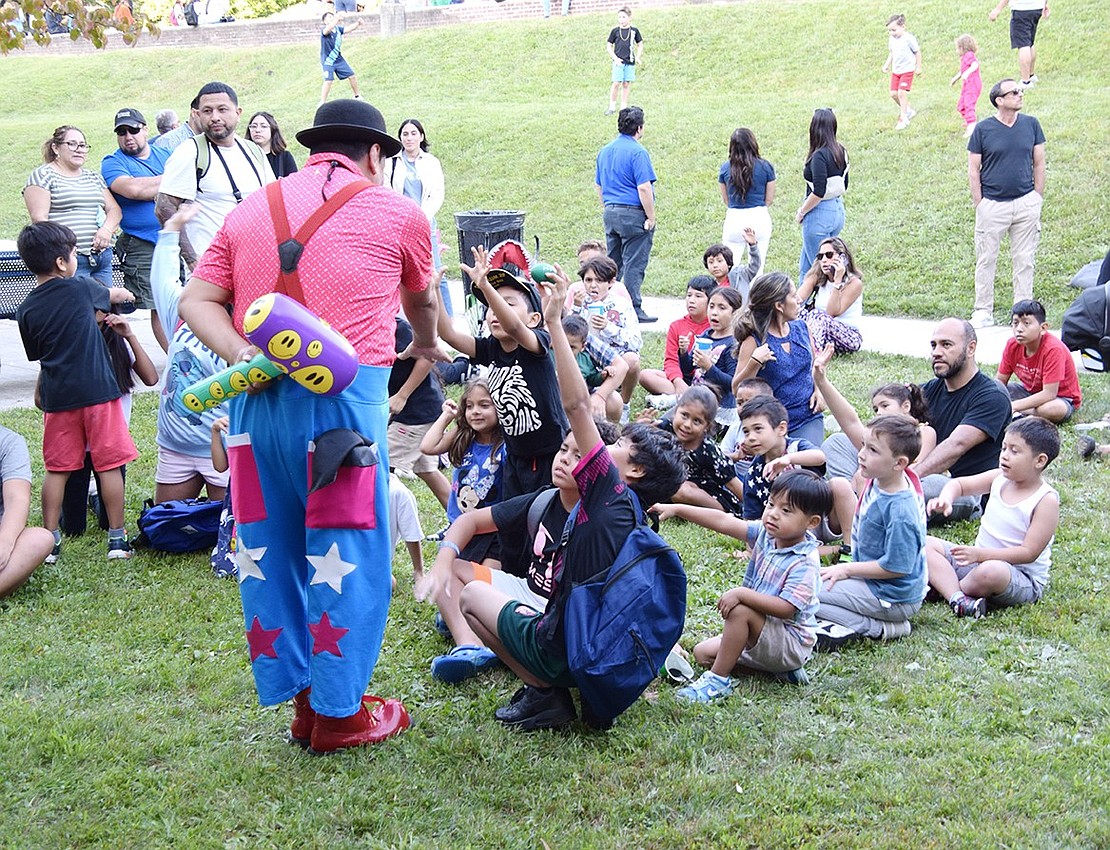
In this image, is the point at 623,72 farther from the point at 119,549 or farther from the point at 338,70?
the point at 119,549

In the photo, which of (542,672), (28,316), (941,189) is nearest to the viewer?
(542,672)

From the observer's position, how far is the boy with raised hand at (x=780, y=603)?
13.9ft

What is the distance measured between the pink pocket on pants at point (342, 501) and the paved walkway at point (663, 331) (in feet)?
20.6

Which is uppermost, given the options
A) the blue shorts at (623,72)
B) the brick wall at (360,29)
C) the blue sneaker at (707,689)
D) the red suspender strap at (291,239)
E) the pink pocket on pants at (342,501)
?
the brick wall at (360,29)

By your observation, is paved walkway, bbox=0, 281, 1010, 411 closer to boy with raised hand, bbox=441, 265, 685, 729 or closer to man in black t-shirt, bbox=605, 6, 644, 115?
boy with raised hand, bbox=441, 265, 685, 729

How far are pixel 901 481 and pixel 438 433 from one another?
248 centimetres

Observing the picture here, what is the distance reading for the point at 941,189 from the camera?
14.7 metres

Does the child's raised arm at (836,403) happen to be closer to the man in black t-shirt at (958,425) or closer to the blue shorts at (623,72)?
the man in black t-shirt at (958,425)

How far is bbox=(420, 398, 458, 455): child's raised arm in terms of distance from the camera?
596cm

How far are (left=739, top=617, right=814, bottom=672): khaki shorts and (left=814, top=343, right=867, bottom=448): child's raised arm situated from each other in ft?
4.64

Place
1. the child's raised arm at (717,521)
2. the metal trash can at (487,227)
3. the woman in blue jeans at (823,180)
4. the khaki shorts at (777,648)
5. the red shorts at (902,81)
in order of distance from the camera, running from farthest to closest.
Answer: the red shorts at (902,81) < the metal trash can at (487,227) < the woman in blue jeans at (823,180) < the child's raised arm at (717,521) < the khaki shorts at (777,648)

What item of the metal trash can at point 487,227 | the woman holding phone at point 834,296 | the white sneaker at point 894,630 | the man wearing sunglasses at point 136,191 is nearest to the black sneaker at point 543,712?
the white sneaker at point 894,630

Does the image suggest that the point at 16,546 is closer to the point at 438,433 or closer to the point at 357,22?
the point at 438,433

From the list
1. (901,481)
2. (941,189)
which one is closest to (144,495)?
(901,481)
